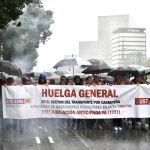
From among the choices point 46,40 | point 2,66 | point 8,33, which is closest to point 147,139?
point 2,66

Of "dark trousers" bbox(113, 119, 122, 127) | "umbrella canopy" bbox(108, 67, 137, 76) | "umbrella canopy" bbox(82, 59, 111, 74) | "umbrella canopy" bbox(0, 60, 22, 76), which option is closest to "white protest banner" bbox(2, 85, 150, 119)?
"dark trousers" bbox(113, 119, 122, 127)

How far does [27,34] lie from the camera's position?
41.8 metres

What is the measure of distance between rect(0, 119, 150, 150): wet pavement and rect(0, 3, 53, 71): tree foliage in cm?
2380

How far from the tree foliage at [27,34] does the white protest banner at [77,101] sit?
2373 centimetres

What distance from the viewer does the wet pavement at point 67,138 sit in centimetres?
1167

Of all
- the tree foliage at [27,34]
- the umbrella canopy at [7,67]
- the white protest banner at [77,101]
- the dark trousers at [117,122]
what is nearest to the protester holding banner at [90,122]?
the white protest banner at [77,101]

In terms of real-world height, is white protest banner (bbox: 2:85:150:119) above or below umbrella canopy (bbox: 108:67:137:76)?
below

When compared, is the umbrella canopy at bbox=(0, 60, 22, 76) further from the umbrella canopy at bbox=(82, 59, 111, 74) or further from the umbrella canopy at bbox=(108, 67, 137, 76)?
the umbrella canopy at bbox=(108, 67, 137, 76)

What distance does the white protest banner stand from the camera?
14.5 meters

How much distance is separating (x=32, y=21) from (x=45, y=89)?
1107 inches

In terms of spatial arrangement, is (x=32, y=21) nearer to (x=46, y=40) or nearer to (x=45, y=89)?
(x=46, y=40)

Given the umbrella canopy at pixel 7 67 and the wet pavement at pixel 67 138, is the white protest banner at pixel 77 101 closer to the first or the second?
the wet pavement at pixel 67 138

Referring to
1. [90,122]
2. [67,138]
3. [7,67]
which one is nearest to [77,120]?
[90,122]

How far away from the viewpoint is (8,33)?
39.5m
